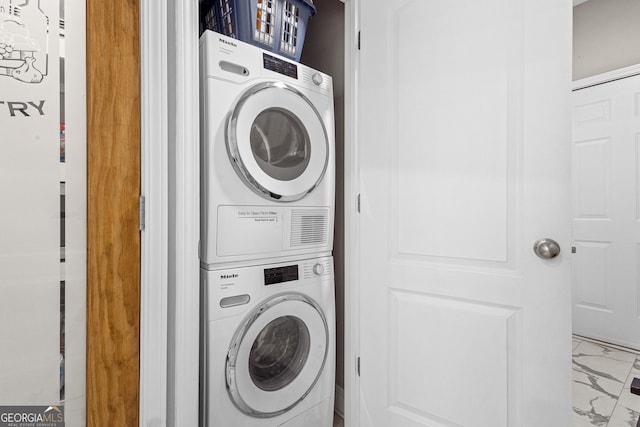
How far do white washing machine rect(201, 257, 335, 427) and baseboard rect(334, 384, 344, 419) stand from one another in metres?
0.23

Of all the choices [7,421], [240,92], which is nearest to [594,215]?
[240,92]

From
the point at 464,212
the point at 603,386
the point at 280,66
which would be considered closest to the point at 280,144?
the point at 280,66

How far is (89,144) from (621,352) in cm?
349

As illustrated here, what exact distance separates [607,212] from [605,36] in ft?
4.61

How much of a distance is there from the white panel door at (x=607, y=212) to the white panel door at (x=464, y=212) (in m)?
2.17

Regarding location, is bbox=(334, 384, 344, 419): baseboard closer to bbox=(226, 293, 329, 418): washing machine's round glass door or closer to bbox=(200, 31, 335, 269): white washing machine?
bbox=(226, 293, 329, 418): washing machine's round glass door

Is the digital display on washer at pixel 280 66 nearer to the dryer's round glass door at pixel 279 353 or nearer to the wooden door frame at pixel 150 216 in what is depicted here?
the wooden door frame at pixel 150 216

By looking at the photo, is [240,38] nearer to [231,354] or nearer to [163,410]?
[231,354]

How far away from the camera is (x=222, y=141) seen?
44.9 inches

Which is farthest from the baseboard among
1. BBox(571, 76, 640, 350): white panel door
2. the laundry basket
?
BBox(571, 76, 640, 350): white panel door

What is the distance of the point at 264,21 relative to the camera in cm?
132

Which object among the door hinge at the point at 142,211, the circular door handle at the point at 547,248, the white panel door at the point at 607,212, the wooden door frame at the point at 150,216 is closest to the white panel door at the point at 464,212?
the circular door handle at the point at 547,248

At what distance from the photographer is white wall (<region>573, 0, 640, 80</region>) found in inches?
95.9

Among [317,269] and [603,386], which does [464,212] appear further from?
[603,386]
